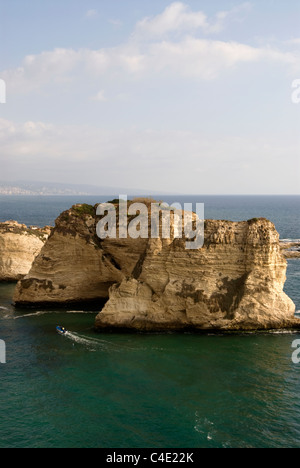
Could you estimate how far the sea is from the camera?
1883 cm

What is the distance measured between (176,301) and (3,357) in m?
13.3

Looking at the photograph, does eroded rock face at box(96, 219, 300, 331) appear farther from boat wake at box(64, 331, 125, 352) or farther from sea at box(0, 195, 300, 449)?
boat wake at box(64, 331, 125, 352)

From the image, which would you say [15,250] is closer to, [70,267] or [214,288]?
[70,267]

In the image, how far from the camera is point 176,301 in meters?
32.4

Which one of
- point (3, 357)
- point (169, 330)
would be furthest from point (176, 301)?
point (3, 357)

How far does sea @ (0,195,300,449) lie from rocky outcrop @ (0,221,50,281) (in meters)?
20.8

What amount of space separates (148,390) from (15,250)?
36.7m

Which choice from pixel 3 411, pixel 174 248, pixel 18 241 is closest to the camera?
pixel 3 411

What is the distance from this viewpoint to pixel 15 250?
5425 centimetres

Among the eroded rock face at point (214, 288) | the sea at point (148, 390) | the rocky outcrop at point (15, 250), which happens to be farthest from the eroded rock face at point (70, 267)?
the rocky outcrop at point (15, 250)

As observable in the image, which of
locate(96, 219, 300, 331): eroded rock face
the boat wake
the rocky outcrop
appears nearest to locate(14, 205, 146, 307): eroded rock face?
locate(96, 219, 300, 331): eroded rock face

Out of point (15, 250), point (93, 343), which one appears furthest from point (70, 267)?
point (15, 250)

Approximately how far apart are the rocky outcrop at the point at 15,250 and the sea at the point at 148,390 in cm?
2081
